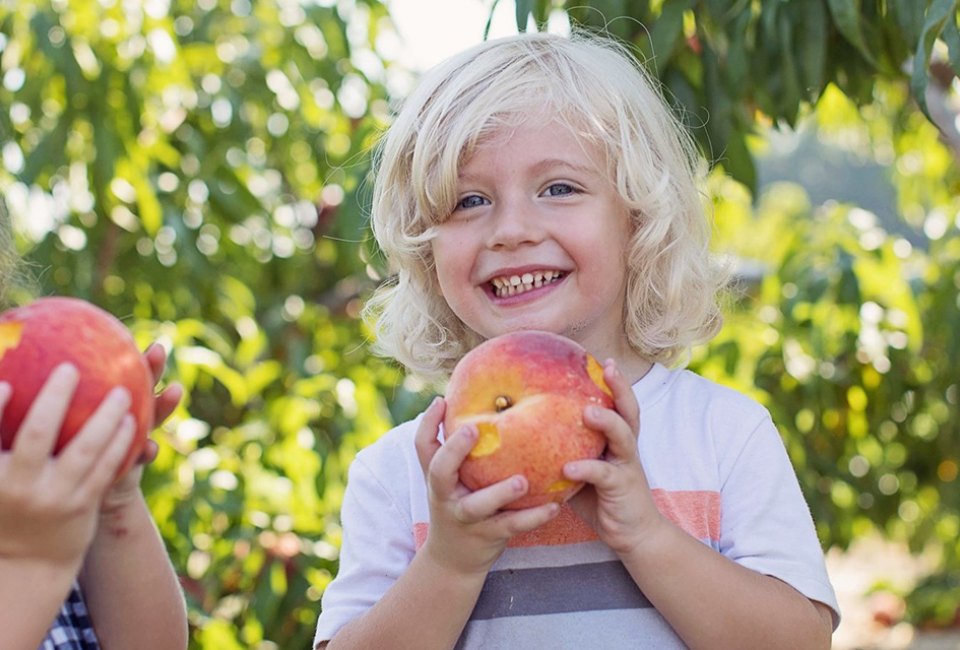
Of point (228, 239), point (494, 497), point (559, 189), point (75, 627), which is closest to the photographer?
point (494, 497)

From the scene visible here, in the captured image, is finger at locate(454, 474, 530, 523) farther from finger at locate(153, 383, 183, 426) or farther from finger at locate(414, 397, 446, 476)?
finger at locate(153, 383, 183, 426)

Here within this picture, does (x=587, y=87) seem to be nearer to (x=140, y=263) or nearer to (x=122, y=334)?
(x=122, y=334)

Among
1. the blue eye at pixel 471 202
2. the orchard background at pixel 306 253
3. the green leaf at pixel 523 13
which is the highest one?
the green leaf at pixel 523 13

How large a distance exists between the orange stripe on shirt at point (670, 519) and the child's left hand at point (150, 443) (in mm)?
403

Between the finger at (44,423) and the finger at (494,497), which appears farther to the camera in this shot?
the finger at (494,497)

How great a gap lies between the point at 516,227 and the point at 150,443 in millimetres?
454

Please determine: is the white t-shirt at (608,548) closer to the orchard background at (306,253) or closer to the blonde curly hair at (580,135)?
the blonde curly hair at (580,135)

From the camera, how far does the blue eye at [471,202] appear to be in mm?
1472

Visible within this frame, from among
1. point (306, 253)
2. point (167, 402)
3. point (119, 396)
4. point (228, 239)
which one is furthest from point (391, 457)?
point (306, 253)

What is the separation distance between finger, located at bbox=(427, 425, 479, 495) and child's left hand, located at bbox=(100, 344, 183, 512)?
0.81 ft

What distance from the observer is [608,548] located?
4.49 ft

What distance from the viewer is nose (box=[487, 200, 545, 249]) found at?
140cm

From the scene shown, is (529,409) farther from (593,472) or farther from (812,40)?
(812,40)

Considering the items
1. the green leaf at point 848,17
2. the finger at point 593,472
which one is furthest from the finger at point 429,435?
the green leaf at point 848,17
